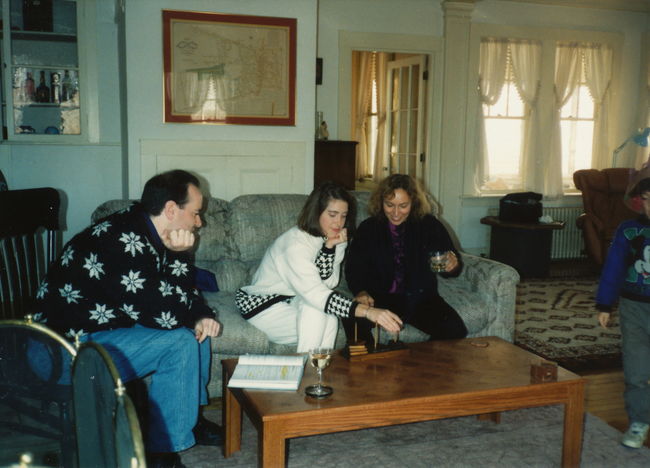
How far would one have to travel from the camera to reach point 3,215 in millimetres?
2141

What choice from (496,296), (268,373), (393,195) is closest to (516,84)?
(496,296)

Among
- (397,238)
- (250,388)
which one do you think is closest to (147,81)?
(397,238)

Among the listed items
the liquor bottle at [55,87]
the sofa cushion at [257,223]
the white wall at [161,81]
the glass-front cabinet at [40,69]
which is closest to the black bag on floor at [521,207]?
the white wall at [161,81]

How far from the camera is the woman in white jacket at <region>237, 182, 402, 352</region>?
2496 mm

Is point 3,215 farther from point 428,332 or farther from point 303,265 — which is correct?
point 428,332

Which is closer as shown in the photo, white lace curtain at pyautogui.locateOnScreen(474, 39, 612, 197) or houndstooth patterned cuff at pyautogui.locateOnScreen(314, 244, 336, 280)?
houndstooth patterned cuff at pyautogui.locateOnScreen(314, 244, 336, 280)

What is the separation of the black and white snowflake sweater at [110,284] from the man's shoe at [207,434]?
50cm

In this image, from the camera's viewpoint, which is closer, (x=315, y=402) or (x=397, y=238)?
(x=315, y=402)

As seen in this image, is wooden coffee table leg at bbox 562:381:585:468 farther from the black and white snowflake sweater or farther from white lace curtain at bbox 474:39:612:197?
white lace curtain at bbox 474:39:612:197

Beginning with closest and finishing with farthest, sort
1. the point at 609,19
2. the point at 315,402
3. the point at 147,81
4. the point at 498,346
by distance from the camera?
1. the point at 315,402
2. the point at 498,346
3. the point at 147,81
4. the point at 609,19

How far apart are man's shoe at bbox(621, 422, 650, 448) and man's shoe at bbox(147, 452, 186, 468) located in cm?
166

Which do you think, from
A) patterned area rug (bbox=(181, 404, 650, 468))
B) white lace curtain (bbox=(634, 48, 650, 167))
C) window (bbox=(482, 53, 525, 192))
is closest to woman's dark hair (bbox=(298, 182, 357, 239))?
patterned area rug (bbox=(181, 404, 650, 468))

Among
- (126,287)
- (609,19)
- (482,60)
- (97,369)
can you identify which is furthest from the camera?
(609,19)

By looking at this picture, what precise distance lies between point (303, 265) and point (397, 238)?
0.66m
